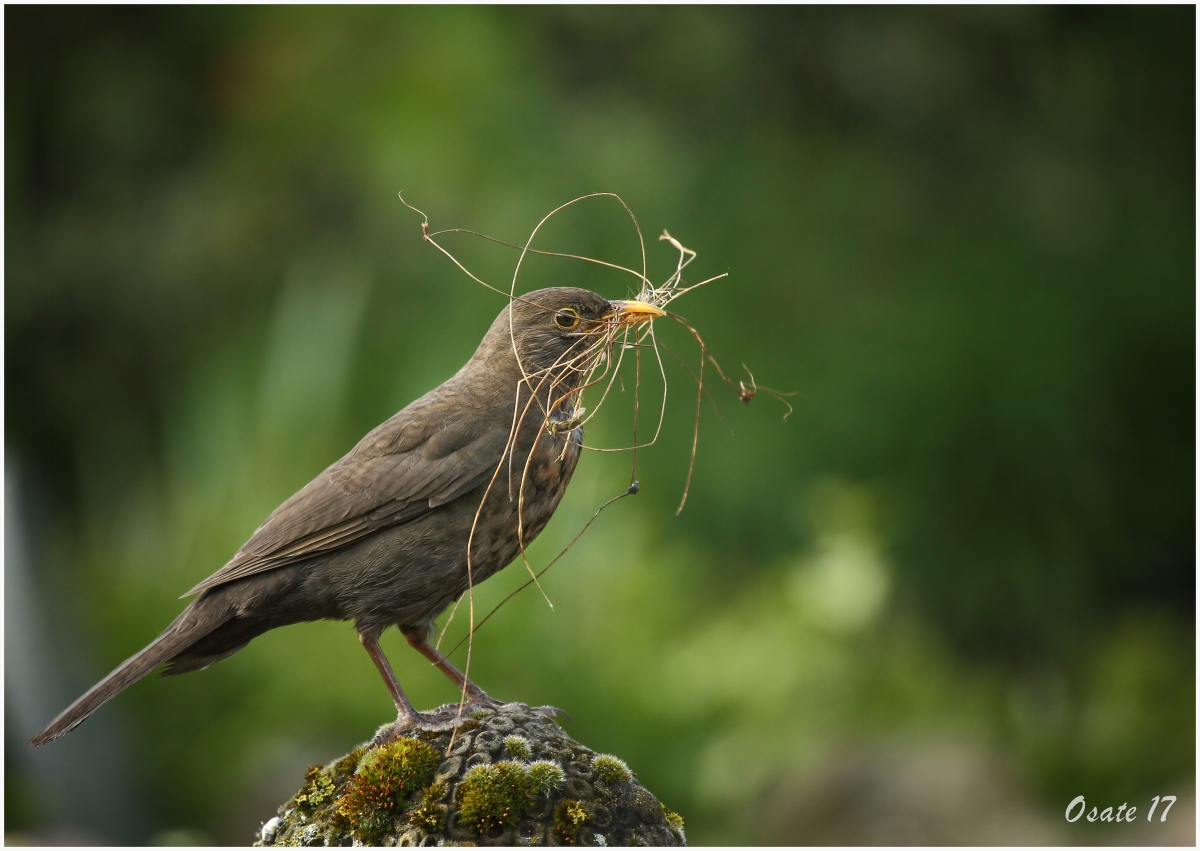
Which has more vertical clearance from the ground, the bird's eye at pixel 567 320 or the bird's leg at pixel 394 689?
the bird's eye at pixel 567 320

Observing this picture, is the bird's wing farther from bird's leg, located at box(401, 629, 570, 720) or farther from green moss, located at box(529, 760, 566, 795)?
Result: green moss, located at box(529, 760, 566, 795)

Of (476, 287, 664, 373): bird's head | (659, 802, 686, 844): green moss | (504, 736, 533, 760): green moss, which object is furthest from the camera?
(476, 287, 664, 373): bird's head

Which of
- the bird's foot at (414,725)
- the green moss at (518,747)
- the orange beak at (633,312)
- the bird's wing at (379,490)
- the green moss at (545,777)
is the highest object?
the orange beak at (633,312)

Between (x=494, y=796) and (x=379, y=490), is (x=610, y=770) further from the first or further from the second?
(x=379, y=490)

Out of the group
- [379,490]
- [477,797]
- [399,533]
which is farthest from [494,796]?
[379,490]

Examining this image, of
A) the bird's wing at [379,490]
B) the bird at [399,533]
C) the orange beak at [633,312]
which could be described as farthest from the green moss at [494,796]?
the orange beak at [633,312]

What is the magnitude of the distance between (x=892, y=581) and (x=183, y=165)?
5.03 metres

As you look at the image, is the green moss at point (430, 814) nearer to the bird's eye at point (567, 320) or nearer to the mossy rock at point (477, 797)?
the mossy rock at point (477, 797)

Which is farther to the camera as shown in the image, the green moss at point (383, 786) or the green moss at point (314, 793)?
the green moss at point (314, 793)

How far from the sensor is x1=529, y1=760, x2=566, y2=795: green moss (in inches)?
→ 83.7

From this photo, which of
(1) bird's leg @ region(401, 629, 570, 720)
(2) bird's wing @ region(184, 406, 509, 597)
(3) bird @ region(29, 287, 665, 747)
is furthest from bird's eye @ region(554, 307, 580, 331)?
(1) bird's leg @ region(401, 629, 570, 720)

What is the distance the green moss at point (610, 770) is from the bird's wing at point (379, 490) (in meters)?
0.68

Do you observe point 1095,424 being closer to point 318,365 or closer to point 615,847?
point 318,365

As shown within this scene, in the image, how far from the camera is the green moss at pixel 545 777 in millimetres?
2125
